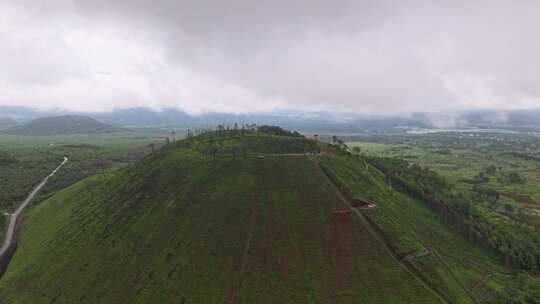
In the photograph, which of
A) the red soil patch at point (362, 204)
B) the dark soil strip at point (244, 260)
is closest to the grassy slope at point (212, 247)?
the dark soil strip at point (244, 260)

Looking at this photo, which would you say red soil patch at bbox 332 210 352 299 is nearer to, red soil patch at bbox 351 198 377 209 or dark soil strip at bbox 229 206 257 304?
red soil patch at bbox 351 198 377 209

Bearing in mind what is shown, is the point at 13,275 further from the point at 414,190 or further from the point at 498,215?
the point at 498,215

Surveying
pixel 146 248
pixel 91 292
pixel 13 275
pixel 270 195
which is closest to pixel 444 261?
pixel 270 195

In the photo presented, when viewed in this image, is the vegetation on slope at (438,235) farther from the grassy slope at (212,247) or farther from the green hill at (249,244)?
the grassy slope at (212,247)

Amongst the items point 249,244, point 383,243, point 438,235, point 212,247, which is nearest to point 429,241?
point 438,235

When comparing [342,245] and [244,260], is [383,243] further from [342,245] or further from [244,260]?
[244,260]
